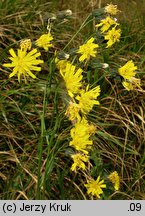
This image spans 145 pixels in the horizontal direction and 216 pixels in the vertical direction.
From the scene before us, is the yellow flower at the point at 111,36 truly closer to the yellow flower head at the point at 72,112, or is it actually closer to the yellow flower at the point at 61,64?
the yellow flower at the point at 61,64

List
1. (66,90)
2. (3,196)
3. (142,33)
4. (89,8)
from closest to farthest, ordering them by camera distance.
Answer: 1. (66,90)
2. (3,196)
3. (142,33)
4. (89,8)

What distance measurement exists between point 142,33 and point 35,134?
1004 mm

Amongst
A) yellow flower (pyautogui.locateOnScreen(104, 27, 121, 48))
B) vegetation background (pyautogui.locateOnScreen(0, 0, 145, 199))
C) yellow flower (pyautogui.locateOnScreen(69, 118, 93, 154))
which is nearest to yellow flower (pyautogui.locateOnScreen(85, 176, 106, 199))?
vegetation background (pyautogui.locateOnScreen(0, 0, 145, 199))

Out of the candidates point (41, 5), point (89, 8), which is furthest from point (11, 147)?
point (89, 8)

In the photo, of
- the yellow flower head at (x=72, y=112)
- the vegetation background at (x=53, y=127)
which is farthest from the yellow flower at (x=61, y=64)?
the yellow flower head at (x=72, y=112)

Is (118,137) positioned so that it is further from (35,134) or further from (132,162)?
(35,134)

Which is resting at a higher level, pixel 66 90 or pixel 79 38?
pixel 79 38

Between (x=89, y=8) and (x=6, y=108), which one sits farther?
(x=89, y=8)

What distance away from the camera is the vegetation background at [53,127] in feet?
5.97

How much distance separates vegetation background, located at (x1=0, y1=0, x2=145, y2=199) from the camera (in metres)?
1.82

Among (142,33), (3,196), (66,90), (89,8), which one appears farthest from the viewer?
(89,8)

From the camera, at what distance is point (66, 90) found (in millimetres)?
1594

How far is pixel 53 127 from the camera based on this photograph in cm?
197
